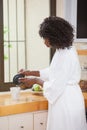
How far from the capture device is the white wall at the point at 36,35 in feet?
10.6

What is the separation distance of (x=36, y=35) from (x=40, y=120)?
1213 millimetres

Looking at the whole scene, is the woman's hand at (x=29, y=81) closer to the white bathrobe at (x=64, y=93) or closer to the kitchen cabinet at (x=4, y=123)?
the white bathrobe at (x=64, y=93)

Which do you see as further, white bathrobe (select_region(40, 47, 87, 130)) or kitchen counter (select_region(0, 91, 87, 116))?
kitchen counter (select_region(0, 91, 87, 116))

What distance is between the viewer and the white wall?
325cm

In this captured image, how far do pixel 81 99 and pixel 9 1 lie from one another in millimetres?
1623

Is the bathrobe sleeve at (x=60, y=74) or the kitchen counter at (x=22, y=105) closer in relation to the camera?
the bathrobe sleeve at (x=60, y=74)

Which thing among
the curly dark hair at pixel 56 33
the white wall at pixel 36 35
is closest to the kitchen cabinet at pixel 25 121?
the curly dark hair at pixel 56 33

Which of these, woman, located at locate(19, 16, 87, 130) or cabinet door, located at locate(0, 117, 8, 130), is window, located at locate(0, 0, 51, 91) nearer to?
cabinet door, located at locate(0, 117, 8, 130)

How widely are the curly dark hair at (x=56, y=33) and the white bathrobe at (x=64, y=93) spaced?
55 mm

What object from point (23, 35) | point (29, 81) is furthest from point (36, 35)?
point (29, 81)

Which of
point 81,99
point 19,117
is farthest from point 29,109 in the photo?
point 81,99

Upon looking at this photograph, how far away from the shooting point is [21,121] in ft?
7.70

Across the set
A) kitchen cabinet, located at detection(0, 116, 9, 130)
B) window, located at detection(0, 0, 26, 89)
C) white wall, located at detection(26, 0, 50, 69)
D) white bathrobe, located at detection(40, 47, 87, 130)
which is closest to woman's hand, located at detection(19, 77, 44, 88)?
white bathrobe, located at detection(40, 47, 87, 130)

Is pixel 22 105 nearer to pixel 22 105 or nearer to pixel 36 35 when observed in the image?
pixel 22 105
